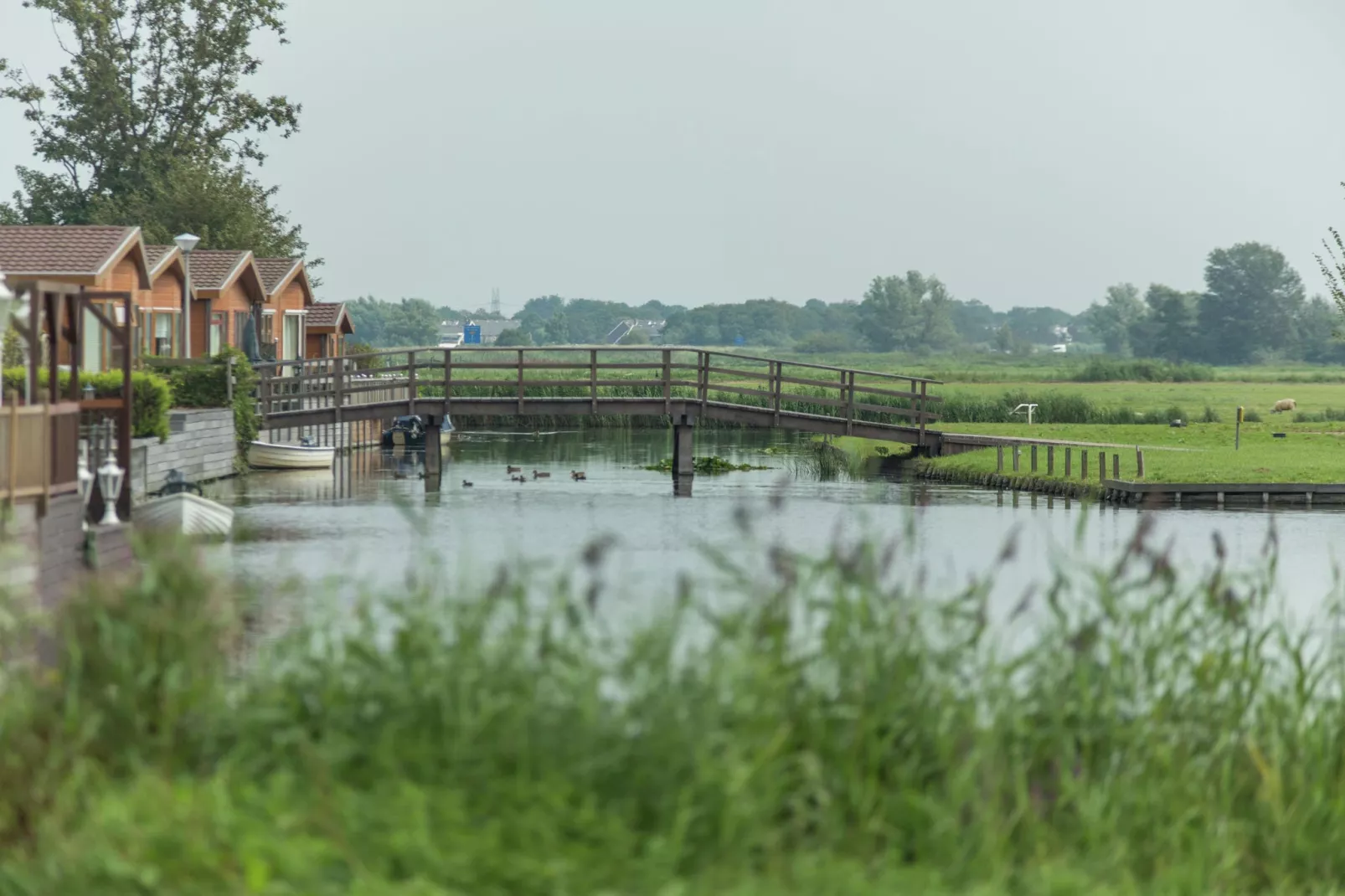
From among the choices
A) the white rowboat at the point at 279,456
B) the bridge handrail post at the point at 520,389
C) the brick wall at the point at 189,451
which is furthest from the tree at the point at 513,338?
the brick wall at the point at 189,451

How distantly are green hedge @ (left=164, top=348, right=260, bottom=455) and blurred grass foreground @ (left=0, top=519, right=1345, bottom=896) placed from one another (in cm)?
2979

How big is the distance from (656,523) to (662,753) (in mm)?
22685

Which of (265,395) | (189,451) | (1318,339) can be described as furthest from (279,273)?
(1318,339)

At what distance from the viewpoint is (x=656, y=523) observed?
29938 mm

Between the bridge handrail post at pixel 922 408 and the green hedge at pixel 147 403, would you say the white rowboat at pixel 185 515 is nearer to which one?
the green hedge at pixel 147 403

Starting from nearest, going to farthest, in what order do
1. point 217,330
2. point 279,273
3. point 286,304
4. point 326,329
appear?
point 217,330
point 279,273
point 286,304
point 326,329

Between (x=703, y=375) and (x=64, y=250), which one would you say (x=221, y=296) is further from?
(x=703, y=375)

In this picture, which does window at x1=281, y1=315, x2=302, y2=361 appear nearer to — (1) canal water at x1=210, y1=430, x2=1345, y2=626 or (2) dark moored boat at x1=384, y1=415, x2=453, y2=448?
(2) dark moored boat at x1=384, y1=415, x2=453, y2=448

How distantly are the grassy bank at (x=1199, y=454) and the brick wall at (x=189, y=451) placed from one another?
15.3m

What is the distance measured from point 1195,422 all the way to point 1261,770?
5114 cm

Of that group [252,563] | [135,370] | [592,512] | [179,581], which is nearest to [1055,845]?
[179,581]

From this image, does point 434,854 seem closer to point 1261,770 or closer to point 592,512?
point 1261,770

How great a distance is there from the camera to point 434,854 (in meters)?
6.64

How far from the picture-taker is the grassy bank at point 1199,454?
120ft
